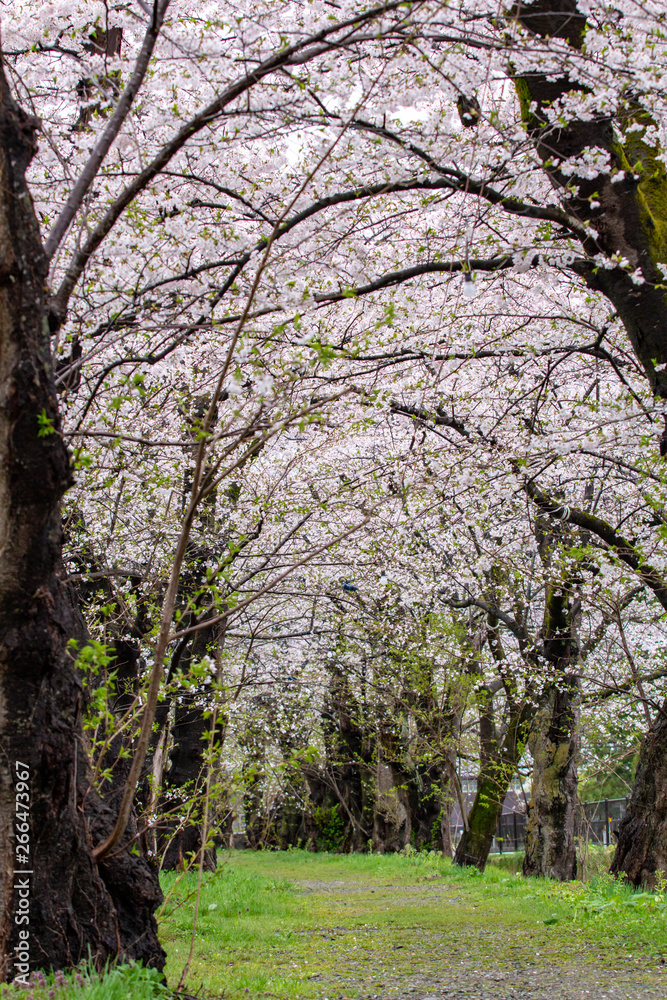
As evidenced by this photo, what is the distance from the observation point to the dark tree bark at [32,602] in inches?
136

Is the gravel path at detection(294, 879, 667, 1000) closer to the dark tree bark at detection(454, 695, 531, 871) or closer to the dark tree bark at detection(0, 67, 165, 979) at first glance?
the dark tree bark at detection(0, 67, 165, 979)

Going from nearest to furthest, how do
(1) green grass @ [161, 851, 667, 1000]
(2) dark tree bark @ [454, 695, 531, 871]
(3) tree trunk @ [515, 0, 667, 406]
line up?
(1) green grass @ [161, 851, 667, 1000]
(3) tree trunk @ [515, 0, 667, 406]
(2) dark tree bark @ [454, 695, 531, 871]

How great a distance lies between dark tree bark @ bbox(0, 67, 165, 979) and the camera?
3.46m

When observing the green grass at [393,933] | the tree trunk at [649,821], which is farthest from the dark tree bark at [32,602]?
the tree trunk at [649,821]

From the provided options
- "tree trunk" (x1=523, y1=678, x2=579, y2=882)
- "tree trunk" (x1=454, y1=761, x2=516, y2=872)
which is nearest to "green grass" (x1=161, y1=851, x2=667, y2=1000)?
"tree trunk" (x1=523, y1=678, x2=579, y2=882)

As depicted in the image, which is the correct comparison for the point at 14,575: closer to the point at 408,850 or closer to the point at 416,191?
the point at 416,191

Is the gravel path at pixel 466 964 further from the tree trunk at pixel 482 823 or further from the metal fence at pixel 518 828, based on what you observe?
the metal fence at pixel 518 828

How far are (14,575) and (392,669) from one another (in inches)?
484

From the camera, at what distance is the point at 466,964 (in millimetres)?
6160

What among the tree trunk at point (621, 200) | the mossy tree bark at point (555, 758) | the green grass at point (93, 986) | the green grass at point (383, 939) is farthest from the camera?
the mossy tree bark at point (555, 758)

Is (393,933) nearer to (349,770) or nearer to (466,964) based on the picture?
(466,964)

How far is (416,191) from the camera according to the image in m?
8.08

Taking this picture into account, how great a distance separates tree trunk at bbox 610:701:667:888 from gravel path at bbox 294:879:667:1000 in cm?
195

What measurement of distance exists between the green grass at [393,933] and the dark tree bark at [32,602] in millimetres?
1500
